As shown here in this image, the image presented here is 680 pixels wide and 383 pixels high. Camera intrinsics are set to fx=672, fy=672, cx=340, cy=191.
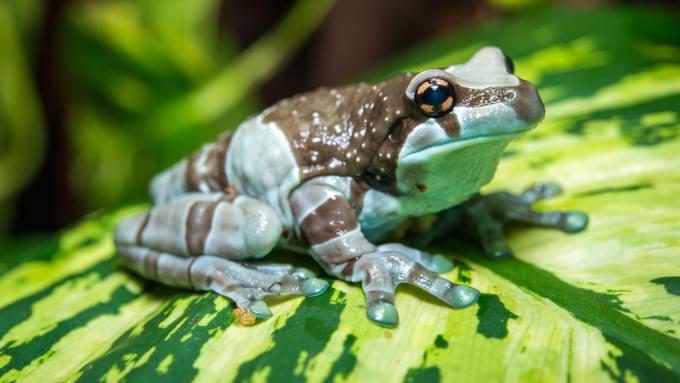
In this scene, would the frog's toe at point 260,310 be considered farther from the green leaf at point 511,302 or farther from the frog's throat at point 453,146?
the frog's throat at point 453,146

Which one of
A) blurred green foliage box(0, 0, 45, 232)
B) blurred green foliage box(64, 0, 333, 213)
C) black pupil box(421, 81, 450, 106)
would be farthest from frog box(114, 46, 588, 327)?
blurred green foliage box(0, 0, 45, 232)

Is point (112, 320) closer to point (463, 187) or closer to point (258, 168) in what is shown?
point (258, 168)

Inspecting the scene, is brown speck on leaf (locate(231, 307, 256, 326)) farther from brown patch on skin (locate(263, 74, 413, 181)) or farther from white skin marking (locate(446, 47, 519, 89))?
white skin marking (locate(446, 47, 519, 89))

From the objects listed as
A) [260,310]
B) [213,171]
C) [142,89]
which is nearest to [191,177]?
[213,171]

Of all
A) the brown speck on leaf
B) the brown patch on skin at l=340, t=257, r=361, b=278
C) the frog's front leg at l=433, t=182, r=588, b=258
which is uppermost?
the brown speck on leaf

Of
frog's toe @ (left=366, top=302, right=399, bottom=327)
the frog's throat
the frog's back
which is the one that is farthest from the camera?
the frog's back

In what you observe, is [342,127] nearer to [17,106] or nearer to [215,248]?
[215,248]
